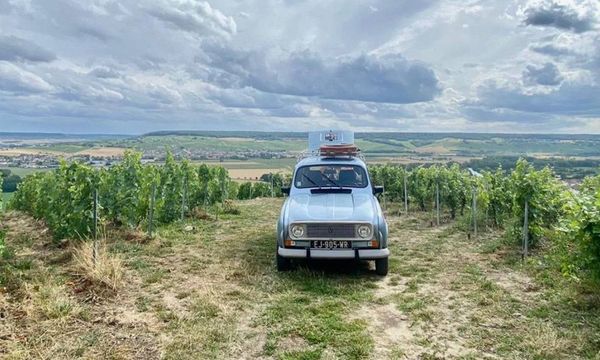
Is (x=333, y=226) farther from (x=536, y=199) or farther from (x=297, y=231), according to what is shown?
(x=536, y=199)

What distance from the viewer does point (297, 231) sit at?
7.11m

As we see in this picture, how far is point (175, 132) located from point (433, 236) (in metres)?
96.8

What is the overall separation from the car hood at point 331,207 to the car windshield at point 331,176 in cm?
43

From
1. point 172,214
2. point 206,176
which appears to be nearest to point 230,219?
point 172,214

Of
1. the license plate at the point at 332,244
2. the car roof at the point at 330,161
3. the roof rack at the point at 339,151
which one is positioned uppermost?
the roof rack at the point at 339,151

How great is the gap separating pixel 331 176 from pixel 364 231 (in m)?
2.14

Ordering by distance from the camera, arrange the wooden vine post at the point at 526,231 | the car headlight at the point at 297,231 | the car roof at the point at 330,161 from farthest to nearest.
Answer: the car roof at the point at 330,161, the wooden vine post at the point at 526,231, the car headlight at the point at 297,231

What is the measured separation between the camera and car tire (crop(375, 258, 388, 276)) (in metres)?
7.30

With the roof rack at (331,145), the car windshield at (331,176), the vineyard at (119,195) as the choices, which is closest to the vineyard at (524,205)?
the car windshield at (331,176)

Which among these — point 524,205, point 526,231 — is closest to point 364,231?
point 526,231

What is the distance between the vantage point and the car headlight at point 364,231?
7.01 meters

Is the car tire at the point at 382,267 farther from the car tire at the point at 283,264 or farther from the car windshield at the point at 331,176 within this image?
the car windshield at the point at 331,176

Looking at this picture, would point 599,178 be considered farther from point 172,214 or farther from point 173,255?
point 172,214

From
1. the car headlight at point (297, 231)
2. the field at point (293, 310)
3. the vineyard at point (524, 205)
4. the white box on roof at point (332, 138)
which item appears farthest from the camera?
the white box on roof at point (332, 138)
